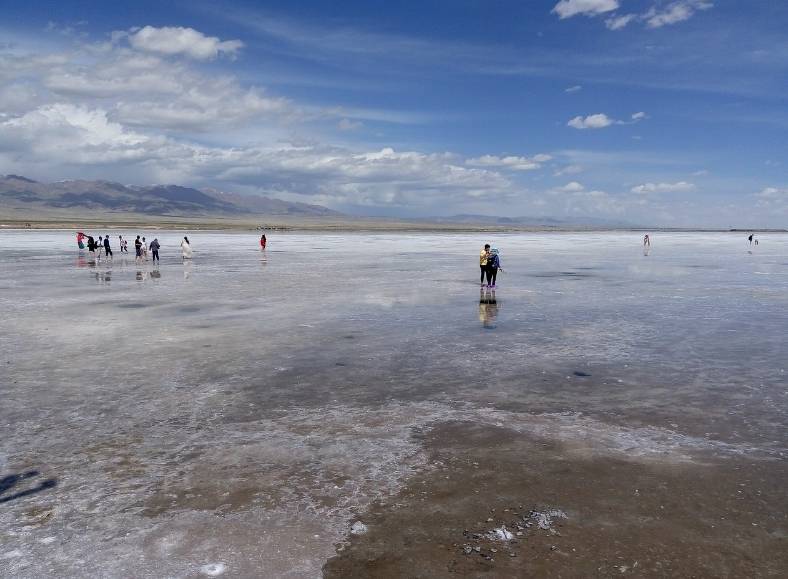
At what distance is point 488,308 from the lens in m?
19.3

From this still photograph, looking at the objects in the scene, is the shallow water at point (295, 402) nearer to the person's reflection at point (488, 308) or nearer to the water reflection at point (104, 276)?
the person's reflection at point (488, 308)

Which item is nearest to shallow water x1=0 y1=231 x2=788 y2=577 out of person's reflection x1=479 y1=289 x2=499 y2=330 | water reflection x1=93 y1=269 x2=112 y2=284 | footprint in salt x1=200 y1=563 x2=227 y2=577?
footprint in salt x1=200 y1=563 x2=227 y2=577

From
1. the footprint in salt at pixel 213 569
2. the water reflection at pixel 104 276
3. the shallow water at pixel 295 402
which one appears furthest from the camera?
the water reflection at pixel 104 276

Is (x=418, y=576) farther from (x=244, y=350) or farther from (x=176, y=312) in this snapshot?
(x=176, y=312)

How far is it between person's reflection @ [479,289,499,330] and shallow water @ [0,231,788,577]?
173mm

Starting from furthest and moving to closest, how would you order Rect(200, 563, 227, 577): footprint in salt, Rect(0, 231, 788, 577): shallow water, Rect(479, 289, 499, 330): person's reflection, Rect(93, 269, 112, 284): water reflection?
1. Rect(93, 269, 112, 284): water reflection
2. Rect(479, 289, 499, 330): person's reflection
3. Rect(0, 231, 788, 577): shallow water
4. Rect(200, 563, 227, 577): footprint in salt

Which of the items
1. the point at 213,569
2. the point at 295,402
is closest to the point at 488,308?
the point at 295,402

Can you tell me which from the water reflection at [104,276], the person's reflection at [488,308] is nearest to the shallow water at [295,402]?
the person's reflection at [488,308]

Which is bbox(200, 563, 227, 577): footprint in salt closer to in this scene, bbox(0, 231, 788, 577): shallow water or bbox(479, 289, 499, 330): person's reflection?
bbox(0, 231, 788, 577): shallow water

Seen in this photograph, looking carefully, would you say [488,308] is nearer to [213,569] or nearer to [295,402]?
[295,402]

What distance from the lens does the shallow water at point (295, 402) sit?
5.71 metres

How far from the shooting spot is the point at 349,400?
9.60m

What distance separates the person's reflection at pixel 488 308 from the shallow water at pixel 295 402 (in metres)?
0.17

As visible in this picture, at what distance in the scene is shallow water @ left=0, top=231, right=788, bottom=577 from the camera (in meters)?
5.71
